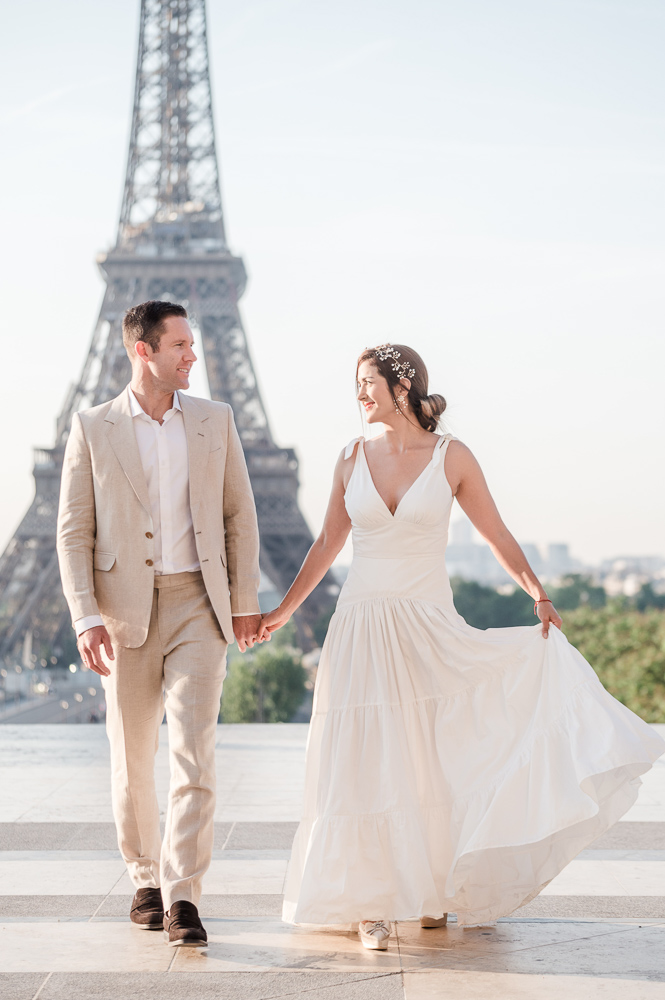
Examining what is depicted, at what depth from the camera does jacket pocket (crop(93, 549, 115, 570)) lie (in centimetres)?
340

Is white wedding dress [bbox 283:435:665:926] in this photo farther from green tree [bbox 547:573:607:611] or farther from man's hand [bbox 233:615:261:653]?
green tree [bbox 547:573:607:611]

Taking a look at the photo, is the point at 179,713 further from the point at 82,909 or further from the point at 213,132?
the point at 213,132

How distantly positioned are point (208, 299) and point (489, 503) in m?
31.1

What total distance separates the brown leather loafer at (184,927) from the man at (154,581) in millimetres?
61

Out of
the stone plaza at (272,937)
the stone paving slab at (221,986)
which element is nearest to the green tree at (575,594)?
the stone plaza at (272,937)

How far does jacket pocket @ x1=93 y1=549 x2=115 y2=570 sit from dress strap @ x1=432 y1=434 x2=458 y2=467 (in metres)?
1.08

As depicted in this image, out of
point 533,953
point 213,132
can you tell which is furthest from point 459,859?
point 213,132

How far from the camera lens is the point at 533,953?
310 centimetres

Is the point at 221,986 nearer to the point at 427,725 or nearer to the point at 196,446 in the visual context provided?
the point at 427,725

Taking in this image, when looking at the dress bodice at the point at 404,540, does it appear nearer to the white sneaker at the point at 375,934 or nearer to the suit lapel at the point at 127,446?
the suit lapel at the point at 127,446

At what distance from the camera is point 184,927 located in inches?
123

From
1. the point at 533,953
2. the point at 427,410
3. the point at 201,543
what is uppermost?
the point at 427,410

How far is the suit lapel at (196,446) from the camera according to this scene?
3.42 m

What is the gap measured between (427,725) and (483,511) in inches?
28.9
